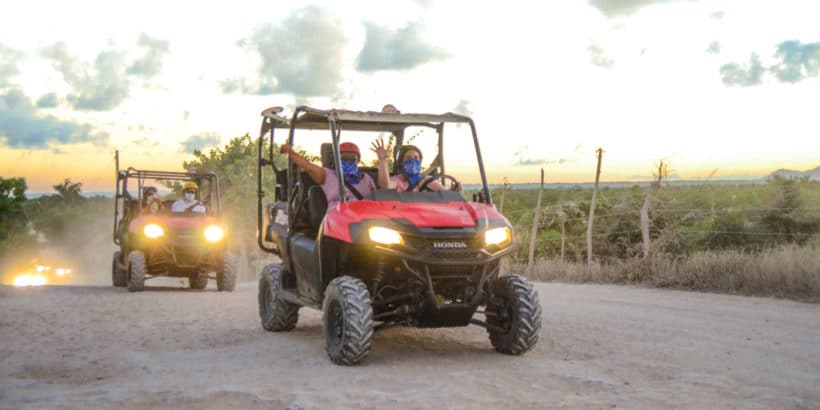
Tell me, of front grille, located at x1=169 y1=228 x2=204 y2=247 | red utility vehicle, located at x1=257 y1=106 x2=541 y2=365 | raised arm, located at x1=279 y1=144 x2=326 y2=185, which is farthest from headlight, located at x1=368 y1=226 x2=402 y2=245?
front grille, located at x1=169 y1=228 x2=204 y2=247

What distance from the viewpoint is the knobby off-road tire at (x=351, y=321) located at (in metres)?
7.82

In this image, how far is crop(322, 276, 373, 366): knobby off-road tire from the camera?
7.82m

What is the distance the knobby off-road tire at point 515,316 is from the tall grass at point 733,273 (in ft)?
23.7

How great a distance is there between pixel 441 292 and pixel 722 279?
29.2ft

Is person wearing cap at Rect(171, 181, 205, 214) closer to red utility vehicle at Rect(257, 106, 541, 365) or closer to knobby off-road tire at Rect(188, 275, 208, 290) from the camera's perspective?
knobby off-road tire at Rect(188, 275, 208, 290)

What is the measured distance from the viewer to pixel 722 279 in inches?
616

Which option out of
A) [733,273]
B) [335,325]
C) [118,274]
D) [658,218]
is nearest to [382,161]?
[335,325]

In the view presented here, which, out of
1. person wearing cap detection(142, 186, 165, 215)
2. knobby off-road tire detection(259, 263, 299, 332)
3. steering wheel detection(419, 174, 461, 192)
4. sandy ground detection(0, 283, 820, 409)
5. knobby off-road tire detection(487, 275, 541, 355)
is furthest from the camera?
person wearing cap detection(142, 186, 165, 215)

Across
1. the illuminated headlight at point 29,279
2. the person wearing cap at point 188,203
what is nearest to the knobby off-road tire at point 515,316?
the person wearing cap at point 188,203

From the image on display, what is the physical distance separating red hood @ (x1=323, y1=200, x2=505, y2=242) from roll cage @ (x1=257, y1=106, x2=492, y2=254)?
249mm

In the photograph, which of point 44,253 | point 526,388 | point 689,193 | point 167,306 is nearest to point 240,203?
point 689,193

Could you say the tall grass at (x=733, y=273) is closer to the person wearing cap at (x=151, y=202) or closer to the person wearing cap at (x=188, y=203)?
the person wearing cap at (x=188, y=203)

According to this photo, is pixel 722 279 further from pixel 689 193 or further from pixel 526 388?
pixel 689 193

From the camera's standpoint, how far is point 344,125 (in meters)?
9.62
